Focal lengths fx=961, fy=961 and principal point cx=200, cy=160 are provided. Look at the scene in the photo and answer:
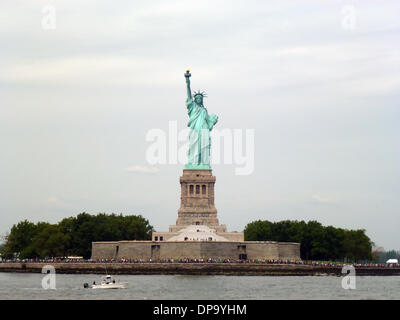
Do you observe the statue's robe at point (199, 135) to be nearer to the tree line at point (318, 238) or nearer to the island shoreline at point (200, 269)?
the tree line at point (318, 238)

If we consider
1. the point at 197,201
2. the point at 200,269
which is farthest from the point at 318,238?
the point at 200,269

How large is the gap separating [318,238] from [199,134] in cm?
2052

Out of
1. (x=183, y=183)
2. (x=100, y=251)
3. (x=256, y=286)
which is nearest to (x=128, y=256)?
(x=100, y=251)

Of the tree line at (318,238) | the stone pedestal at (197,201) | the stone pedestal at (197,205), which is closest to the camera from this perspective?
the stone pedestal at (197,205)

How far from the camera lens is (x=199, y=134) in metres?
104

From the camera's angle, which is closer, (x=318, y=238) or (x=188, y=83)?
(x=188, y=83)

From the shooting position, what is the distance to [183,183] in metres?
103

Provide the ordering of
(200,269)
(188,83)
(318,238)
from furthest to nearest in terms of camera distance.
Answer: (318,238) → (188,83) → (200,269)

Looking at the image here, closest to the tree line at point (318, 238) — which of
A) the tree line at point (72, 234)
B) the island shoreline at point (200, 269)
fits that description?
the tree line at point (72, 234)

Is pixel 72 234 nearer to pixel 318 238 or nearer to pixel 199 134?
pixel 199 134

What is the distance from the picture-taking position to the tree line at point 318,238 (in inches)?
4464
